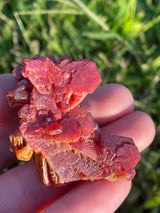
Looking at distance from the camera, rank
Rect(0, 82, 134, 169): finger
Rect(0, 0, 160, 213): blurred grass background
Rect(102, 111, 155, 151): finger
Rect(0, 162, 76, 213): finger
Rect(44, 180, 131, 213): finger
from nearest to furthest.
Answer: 1. Rect(44, 180, 131, 213): finger
2. Rect(0, 162, 76, 213): finger
3. Rect(102, 111, 155, 151): finger
4. Rect(0, 82, 134, 169): finger
5. Rect(0, 0, 160, 213): blurred grass background

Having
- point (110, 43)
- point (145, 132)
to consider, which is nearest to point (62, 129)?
point (145, 132)

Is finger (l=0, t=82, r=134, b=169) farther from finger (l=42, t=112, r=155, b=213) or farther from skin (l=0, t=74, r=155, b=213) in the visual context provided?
finger (l=42, t=112, r=155, b=213)

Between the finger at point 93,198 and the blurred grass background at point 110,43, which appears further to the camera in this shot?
the blurred grass background at point 110,43

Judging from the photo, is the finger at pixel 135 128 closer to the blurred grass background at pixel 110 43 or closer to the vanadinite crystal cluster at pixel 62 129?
the vanadinite crystal cluster at pixel 62 129

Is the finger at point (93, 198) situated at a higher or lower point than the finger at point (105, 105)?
lower

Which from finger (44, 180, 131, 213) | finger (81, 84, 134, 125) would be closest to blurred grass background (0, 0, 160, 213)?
finger (81, 84, 134, 125)

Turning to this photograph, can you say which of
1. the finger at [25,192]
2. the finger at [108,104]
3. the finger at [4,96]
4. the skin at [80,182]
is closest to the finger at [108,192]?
the skin at [80,182]

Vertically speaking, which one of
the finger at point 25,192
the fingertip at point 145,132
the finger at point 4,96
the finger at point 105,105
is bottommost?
the finger at point 25,192

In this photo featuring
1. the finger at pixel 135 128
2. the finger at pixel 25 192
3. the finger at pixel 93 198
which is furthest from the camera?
the finger at pixel 135 128
